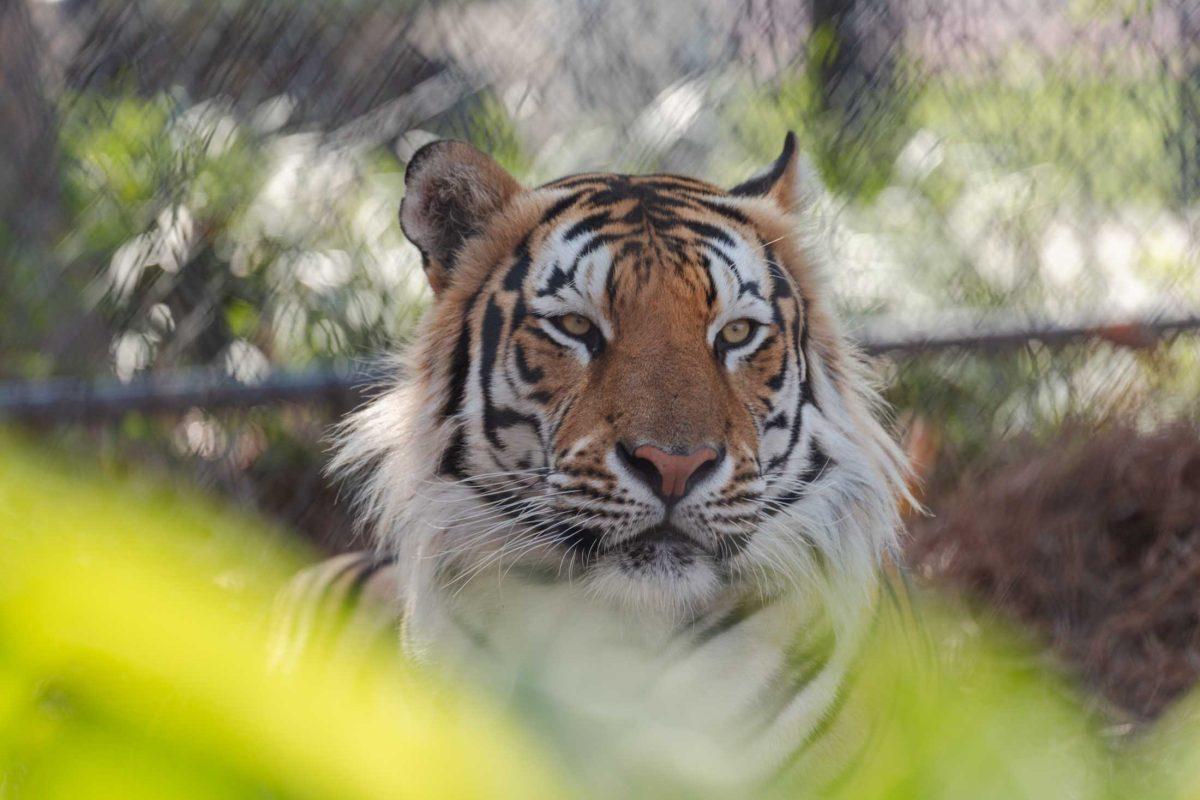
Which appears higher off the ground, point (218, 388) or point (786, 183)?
point (786, 183)

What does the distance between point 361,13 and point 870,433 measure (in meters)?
1.14

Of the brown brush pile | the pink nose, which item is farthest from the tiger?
the brown brush pile

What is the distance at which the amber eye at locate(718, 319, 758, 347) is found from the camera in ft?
4.90

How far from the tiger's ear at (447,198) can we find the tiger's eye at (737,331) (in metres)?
0.37

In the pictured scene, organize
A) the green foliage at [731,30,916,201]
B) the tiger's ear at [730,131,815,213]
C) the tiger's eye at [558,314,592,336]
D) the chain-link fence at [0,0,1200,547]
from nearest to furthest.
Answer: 1. the tiger's eye at [558,314,592,336]
2. the tiger's ear at [730,131,815,213]
3. the chain-link fence at [0,0,1200,547]
4. the green foliage at [731,30,916,201]

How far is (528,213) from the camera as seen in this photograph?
64.0 inches

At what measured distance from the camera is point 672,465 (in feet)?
4.46

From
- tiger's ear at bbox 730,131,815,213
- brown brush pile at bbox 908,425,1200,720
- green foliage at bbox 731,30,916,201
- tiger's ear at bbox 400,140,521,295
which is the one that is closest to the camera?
tiger's ear at bbox 400,140,521,295

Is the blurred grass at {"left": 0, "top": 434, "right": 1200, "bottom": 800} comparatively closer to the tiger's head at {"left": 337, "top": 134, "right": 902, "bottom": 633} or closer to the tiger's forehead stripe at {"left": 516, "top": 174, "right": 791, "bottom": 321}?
the tiger's head at {"left": 337, "top": 134, "right": 902, "bottom": 633}

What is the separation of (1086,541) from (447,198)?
63.2 inches

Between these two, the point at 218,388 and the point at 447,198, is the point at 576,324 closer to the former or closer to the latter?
the point at 447,198

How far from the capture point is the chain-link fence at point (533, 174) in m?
2.06

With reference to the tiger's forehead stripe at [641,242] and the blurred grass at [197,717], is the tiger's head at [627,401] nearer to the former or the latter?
the tiger's forehead stripe at [641,242]

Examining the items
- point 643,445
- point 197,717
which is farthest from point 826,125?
point 197,717
